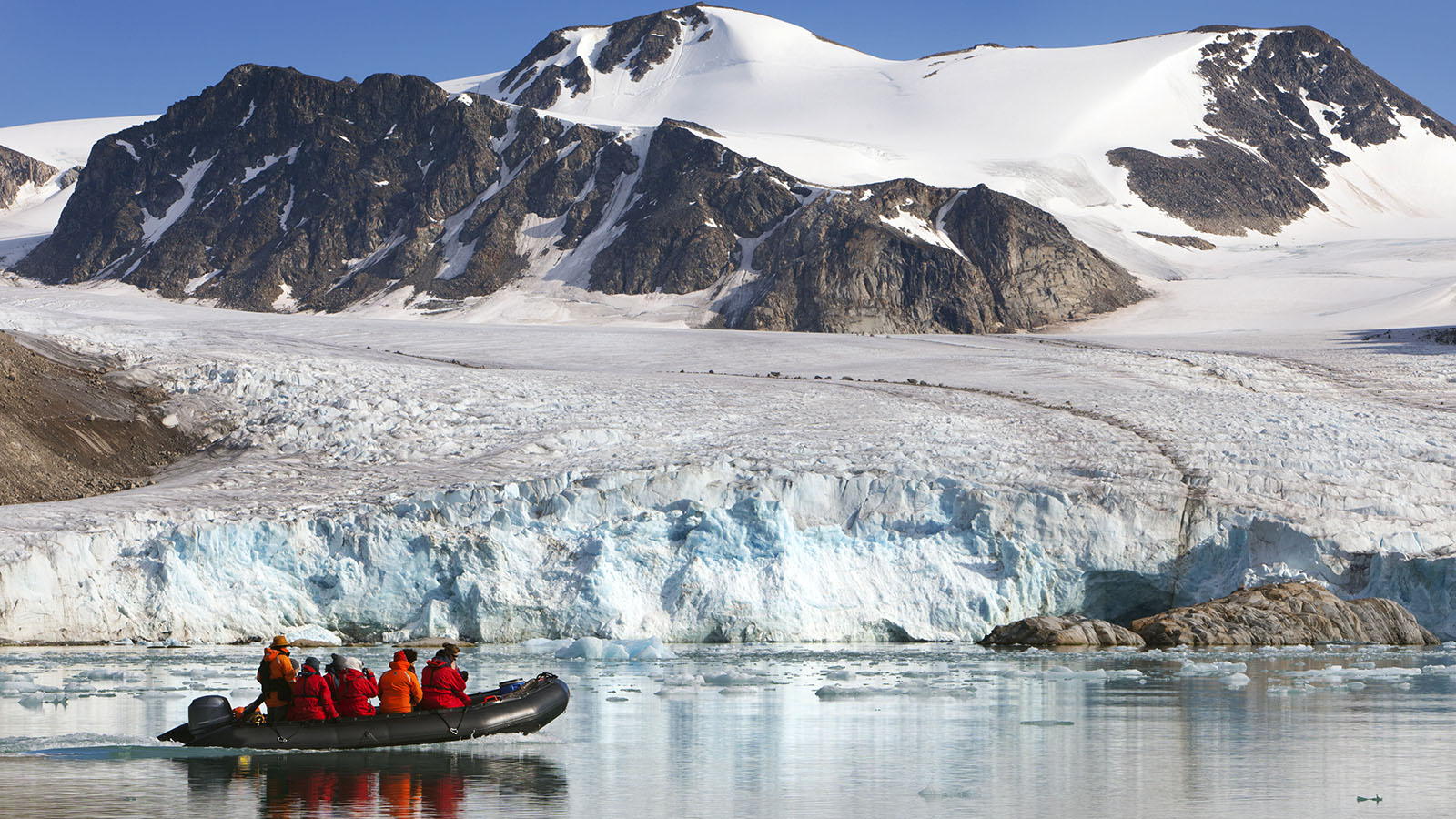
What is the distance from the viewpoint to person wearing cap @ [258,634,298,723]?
527 inches

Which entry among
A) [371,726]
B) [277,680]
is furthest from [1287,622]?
[277,680]

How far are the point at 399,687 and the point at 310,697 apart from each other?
2.59 feet

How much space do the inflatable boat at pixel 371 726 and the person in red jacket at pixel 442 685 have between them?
98mm

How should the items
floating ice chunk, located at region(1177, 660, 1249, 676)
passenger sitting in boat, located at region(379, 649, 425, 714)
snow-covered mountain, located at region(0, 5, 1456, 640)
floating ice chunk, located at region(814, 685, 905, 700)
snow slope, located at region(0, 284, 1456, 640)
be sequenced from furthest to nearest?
snow-covered mountain, located at region(0, 5, 1456, 640) < snow slope, located at region(0, 284, 1456, 640) < floating ice chunk, located at region(1177, 660, 1249, 676) < floating ice chunk, located at region(814, 685, 905, 700) < passenger sitting in boat, located at region(379, 649, 425, 714)

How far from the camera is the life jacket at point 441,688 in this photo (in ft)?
44.8

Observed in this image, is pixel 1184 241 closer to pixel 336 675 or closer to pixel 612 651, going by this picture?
pixel 612 651

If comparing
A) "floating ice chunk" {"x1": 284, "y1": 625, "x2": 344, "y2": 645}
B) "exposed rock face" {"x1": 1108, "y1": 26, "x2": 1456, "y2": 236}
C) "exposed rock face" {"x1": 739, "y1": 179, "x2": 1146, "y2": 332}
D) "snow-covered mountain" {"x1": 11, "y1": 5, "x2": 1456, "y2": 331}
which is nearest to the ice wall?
"floating ice chunk" {"x1": 284, "y1": 625, "x2": 344, "y2": 645}

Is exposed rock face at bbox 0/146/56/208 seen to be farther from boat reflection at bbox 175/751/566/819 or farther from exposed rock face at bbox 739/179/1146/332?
boat reflection at bbox 175/751/566/819

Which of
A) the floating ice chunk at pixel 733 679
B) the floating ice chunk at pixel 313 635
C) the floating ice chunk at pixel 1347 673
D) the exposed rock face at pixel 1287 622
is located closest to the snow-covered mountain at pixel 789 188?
the exposed rock face at pixel 1287 622

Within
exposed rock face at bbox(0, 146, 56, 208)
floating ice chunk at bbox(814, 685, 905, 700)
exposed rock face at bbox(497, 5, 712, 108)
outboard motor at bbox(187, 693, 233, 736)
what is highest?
exposed rock face at bbox(497, 5, 712, 108)

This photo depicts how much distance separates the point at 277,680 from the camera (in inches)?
527

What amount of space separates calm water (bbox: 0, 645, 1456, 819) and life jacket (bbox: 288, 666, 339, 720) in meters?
0.40

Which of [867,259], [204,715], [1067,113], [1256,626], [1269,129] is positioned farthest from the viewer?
[1269,129]

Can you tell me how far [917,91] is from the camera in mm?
141125
